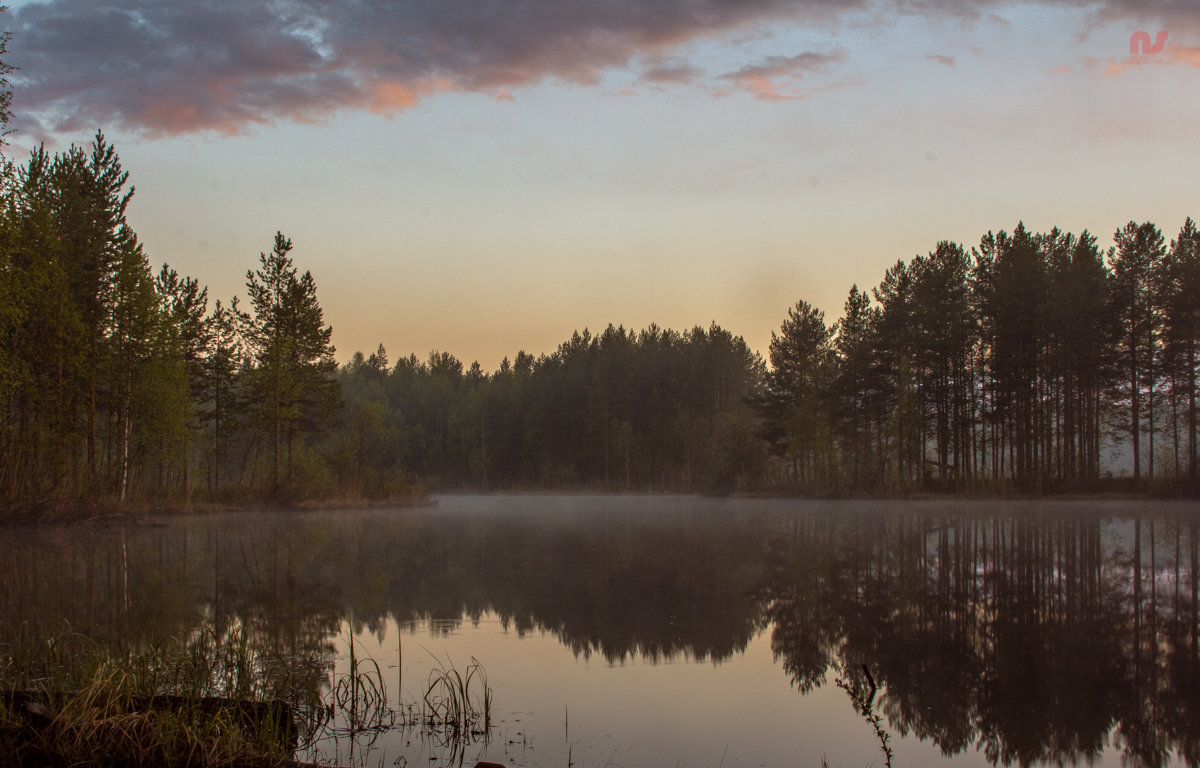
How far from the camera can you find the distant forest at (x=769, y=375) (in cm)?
2670

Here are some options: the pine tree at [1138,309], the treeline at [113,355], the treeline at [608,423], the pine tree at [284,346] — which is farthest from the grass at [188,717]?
the treeline at [608,423]

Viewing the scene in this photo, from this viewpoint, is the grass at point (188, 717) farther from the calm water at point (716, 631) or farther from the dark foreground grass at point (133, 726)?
the calm water at point (716, 631)

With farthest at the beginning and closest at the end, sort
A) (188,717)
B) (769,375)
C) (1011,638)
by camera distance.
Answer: (769,375), (1011,638), (188,717)

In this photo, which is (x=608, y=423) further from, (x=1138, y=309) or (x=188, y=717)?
(x=188, y=717)

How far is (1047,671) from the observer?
721 cm

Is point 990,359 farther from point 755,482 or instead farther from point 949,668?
point 949,668

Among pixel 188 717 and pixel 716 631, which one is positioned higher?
pixel 188 717

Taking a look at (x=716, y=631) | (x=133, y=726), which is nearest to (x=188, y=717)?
(x=133, y=726)

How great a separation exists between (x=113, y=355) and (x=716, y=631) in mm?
28226

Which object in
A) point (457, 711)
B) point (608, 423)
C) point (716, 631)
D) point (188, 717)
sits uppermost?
point (608, 423)

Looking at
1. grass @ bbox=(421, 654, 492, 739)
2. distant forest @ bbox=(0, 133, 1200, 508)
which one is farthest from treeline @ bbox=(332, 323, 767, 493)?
grass @ bbox=(421, 654, 492, 739)

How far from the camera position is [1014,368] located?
44906mm

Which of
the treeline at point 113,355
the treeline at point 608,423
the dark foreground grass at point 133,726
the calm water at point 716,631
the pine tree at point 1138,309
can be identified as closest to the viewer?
the dark foreground grass at point 133,726

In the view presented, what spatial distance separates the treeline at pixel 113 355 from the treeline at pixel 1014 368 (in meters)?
30.7
